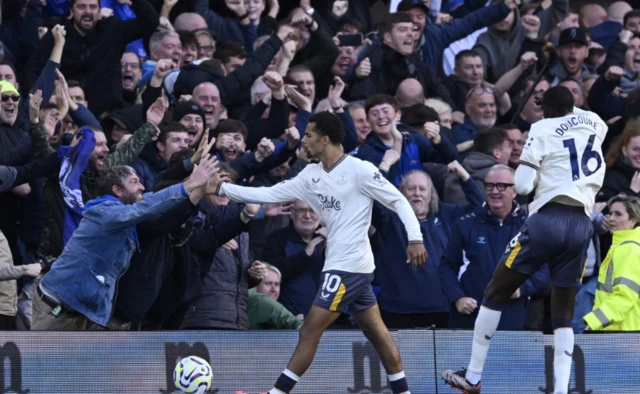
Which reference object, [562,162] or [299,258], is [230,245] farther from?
[562,162]

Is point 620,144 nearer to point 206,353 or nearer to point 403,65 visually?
point 403,65

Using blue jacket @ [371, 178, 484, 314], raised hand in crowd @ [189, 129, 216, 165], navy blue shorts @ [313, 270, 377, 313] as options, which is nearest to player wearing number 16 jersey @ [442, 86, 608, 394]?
navy blue shorts @ [313, 270, 377, 313]

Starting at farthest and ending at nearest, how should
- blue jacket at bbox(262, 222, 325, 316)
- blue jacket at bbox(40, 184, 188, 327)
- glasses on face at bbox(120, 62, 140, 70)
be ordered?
glasses on face at bbox(120, 62, 140, 70), blue jacket at bbox(262, 222, 325, 316), blue jacket at bbox(40, 184, 188, 327)

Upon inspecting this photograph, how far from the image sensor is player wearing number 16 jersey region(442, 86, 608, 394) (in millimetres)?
9945

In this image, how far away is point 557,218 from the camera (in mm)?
9969

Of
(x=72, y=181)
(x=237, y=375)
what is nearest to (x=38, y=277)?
(x=72, y=181)

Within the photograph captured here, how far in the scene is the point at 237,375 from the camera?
11164 millimetres

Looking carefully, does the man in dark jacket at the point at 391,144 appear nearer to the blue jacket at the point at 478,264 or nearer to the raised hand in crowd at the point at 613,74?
the blue jacket at the point at 478,264

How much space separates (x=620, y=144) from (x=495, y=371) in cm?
359

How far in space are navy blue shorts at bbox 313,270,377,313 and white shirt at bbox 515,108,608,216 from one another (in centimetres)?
141

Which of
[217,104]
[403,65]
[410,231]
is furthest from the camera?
[403,65]

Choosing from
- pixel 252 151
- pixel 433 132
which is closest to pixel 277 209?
pixel 252 151

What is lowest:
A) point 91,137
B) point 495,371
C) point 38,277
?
point 495,371

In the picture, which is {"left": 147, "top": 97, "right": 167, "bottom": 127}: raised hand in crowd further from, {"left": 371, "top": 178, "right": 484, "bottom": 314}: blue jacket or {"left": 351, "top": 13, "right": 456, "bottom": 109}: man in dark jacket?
{"left": 351, "top": 13, "right": 456, "bottom": 109}: man in dark jacket
